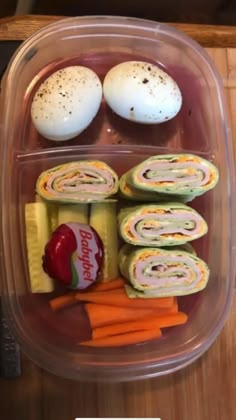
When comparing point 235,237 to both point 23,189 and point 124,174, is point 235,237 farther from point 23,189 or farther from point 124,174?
point 23,189

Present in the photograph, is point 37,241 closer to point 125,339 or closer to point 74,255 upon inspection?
point 74,255

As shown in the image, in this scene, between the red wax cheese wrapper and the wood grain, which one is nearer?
the red wax cheese wrapper

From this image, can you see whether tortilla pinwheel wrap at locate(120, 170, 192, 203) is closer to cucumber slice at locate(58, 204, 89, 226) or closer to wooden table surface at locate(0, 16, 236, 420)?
cucumber slice at locate(58, 204, 89, 226)

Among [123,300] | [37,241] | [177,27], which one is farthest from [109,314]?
[177,27]

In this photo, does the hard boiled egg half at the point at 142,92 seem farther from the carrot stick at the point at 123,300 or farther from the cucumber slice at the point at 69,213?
the carrot stick at the point at 123,300

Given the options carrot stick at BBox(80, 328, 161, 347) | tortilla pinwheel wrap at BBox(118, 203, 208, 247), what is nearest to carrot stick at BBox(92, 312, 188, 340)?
carrot stick at BBox(80, 328, 161, 347)

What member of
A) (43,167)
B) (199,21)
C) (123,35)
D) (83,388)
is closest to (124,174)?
(43,167)
